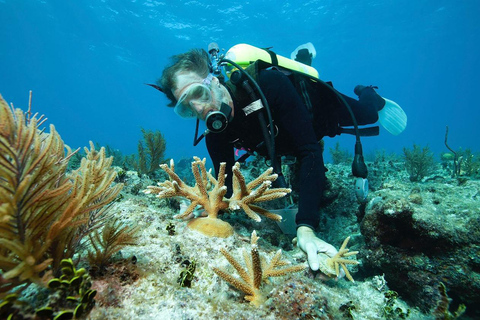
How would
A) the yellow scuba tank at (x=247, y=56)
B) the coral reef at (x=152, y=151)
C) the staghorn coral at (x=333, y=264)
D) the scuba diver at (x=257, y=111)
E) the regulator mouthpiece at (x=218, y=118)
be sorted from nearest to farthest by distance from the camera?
the staghorn coral at (x=333, y=264), the scuba diver at (x=257, y=111), the regulator mouthpiece at (x=218, y=118), the yellow scuba tank at (x=247, y=56), the coral reef at (x=152, y=151)

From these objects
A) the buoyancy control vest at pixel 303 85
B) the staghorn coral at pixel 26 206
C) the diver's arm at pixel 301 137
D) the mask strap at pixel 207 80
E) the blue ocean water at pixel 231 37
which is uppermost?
the blue ocean water at pixel 231 37

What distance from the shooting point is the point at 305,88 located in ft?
14.1

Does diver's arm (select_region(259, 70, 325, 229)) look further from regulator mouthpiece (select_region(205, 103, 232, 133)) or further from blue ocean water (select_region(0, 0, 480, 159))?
blue ocean water (select_region(0, 0, 480, 159))

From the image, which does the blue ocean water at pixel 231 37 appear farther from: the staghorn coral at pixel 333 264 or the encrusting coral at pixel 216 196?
the staghorn coral at pixel 333 264

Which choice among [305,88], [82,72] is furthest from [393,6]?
[82,72]

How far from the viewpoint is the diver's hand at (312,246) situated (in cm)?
219

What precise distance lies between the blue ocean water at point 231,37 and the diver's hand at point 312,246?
43.5 ft

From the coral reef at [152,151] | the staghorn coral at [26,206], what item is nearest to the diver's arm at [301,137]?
the staghorn coral at [26,206]

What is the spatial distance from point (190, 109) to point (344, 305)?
324 cm

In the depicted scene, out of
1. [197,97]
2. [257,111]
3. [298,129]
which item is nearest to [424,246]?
[298,129]

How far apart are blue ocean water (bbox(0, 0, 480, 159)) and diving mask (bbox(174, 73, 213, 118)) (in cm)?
1154

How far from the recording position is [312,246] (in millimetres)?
2238

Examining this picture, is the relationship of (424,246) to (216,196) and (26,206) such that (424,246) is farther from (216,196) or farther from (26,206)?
(26,206)

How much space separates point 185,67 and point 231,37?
45.3 metres
